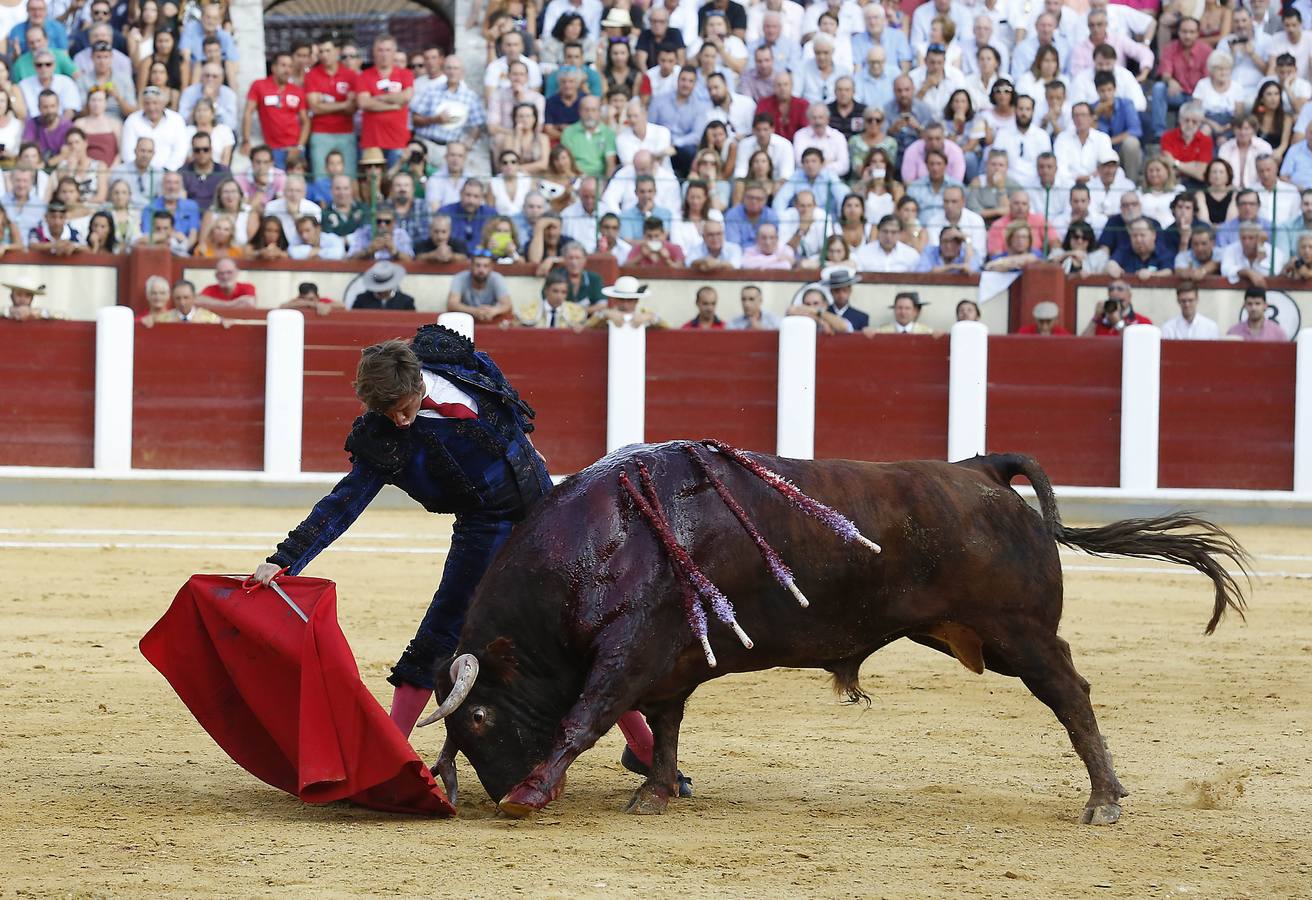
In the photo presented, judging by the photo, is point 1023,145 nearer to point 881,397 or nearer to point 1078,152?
point 1078,152

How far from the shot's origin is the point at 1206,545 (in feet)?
14.0

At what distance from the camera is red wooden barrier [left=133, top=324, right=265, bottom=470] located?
1090 centimetres

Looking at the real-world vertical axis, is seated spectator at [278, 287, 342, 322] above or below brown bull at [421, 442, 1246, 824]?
above

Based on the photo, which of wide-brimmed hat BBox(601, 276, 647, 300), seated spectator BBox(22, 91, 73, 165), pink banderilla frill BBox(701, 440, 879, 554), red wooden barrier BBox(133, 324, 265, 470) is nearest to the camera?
pink banderilla frill BBox(701, 440, 879, 554)

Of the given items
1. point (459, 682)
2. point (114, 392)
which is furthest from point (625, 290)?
point (459, 682)

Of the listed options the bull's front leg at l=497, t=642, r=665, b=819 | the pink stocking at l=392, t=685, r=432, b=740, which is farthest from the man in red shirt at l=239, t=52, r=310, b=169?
the bull's front leg at l=497, t=642, r=665, b=819

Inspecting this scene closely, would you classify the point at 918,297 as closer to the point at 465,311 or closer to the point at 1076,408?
the point at 1076,408

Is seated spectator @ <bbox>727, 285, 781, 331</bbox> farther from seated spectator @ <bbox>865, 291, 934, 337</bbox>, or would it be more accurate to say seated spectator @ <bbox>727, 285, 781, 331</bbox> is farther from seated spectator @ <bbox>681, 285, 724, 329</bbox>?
seated spectator @ <bbox>865, 291, 934, 337</bbox>

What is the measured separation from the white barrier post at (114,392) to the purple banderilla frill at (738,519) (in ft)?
24.6

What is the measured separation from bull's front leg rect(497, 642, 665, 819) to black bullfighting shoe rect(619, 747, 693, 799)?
0.33 metres

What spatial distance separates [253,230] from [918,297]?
390 centimetres

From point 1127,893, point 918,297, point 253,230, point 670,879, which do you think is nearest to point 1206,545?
point 1127,893

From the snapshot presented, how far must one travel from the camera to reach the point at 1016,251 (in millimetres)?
11109

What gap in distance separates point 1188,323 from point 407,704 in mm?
7946
